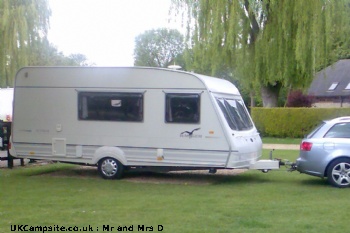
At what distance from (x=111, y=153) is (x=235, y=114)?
301cm

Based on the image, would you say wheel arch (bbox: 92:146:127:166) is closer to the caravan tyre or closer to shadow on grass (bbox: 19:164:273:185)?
the caravan tyre

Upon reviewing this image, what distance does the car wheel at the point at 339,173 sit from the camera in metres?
11.3

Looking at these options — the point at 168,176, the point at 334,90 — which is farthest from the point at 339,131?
the point at 334,90

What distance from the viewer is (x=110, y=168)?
1313 centimetres

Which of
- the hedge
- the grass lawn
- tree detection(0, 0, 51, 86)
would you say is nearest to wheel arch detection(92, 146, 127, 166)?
the grass lawn

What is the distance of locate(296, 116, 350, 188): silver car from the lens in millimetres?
11336

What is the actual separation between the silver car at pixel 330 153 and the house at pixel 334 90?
34562 millimetres

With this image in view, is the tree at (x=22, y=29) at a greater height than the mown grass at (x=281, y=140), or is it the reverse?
the tree at (x=22, y=29)

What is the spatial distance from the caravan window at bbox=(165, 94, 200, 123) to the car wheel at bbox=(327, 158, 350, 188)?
3.04 metres

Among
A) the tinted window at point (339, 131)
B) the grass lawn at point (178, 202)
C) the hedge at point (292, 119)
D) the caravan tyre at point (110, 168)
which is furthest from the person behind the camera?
the hedge at point (292, 119)

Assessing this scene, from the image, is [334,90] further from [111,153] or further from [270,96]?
[111,153]

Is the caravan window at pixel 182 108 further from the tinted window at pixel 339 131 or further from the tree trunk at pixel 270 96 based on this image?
the tree trunk at pixel 270 96

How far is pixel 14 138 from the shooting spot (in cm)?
1369

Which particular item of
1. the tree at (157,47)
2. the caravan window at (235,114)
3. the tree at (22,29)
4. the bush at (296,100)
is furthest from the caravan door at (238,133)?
the tree at (157,47)
